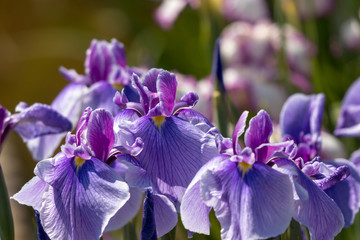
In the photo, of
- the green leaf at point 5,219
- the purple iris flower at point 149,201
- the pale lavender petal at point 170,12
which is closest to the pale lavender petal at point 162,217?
the purple iris flower at point 149,201

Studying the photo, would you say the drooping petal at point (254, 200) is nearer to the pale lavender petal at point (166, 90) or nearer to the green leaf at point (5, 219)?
the pale lavender petal at point (166, 90)

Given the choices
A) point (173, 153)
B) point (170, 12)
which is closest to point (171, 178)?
point (173, 153)

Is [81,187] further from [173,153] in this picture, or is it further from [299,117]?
[299,117]

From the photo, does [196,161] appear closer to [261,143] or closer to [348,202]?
[261,143]

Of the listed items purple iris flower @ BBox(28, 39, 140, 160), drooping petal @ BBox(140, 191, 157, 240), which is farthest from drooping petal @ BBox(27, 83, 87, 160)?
drooping petal @ BBox(140, 191, 157, 240)

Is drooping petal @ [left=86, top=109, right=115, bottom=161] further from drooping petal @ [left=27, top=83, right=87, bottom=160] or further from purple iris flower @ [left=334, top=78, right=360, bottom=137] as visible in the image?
purple iris flower @ [left=334, top=78, right=360, bottom=137]

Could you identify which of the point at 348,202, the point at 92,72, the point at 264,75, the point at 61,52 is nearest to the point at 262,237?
the point at 348,202
